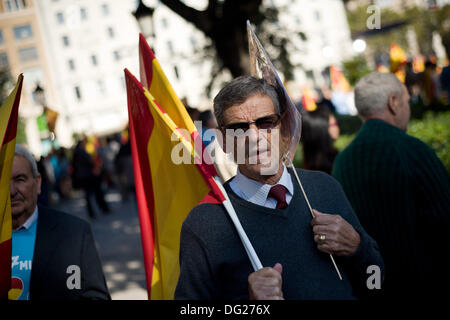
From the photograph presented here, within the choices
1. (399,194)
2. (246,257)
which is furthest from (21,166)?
(399,194)

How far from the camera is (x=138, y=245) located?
8.85 meters

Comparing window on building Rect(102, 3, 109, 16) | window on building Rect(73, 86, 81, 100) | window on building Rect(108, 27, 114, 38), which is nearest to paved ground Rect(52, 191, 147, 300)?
window on building Rect(73, 86, 81, 100)

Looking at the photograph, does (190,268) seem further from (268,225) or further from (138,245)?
(138,245)

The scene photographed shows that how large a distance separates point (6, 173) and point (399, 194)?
6.83 feet

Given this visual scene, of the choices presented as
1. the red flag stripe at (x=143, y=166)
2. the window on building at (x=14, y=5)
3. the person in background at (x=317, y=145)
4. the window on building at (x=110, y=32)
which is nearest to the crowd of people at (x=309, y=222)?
the red flag stripe at (x=143, y=166)

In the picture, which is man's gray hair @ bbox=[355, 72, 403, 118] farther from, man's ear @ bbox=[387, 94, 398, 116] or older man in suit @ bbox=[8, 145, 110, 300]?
older man in suit @ bbox=[8, 145, 110, 300]

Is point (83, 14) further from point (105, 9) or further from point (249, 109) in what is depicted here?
point (249, 109)

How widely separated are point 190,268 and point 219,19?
658 centimetres

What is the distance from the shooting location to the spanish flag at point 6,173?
2.06 m

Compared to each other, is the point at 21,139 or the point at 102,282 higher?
the point at 21,139

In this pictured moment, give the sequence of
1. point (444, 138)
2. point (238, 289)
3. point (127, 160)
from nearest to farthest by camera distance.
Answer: point (238, 289) → point (444, 138) → point (127, 160)

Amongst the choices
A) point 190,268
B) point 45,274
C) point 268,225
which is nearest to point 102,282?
point 45,274
